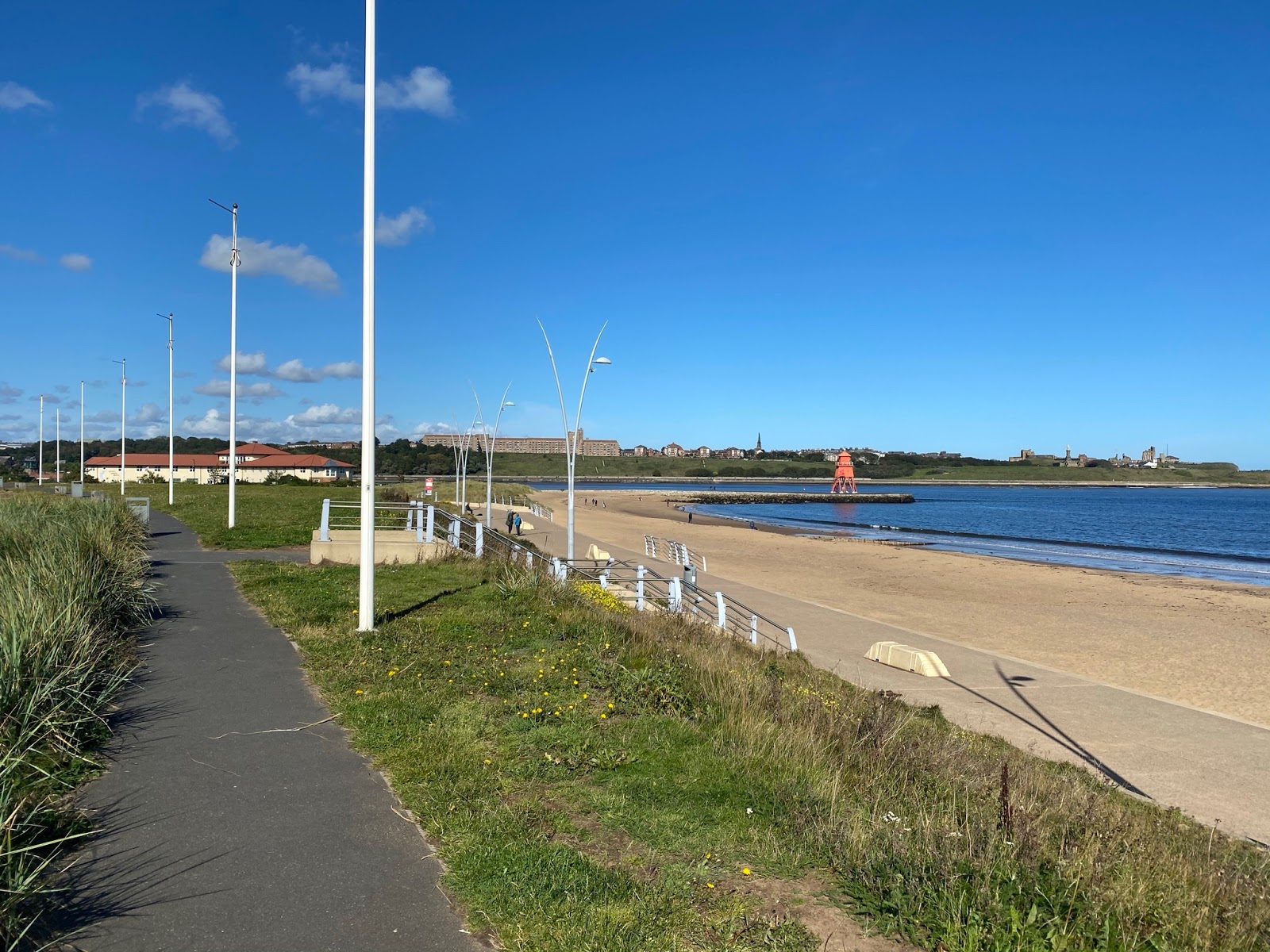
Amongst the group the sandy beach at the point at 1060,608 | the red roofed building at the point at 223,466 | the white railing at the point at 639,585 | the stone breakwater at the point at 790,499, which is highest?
the red roofed building at the point at 223,466

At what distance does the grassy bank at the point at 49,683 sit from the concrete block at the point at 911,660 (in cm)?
1244

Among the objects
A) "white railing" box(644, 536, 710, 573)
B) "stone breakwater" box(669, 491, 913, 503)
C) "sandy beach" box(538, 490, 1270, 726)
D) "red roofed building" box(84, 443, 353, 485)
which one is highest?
"red roofed building" box(84, 443, 353, 485)

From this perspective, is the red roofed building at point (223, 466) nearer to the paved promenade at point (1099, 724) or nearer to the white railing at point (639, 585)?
the white railing at point (639, 585)

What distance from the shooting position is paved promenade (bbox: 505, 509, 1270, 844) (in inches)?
370

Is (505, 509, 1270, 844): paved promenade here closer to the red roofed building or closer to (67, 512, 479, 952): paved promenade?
(67, 512, 479, 952): paved promenade

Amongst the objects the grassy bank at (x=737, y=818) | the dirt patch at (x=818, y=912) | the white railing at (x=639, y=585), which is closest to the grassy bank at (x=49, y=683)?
the grassy bank at (x=737, y=818)

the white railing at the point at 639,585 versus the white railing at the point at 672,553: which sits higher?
the white railing at the point at 639,585

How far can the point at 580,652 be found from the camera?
30.1 ft

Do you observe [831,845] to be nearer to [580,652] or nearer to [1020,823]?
[1020,823]

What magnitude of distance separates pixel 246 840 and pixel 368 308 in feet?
24.0

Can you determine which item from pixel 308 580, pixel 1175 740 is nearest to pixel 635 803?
pixel 1175 740

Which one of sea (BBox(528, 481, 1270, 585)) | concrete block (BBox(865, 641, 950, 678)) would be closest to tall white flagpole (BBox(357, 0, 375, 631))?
concrete block (BBox(865, 641, 950, 678))

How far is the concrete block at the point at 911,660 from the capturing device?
15.3 meters

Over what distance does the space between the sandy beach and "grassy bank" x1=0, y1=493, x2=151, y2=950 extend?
51.3ft
